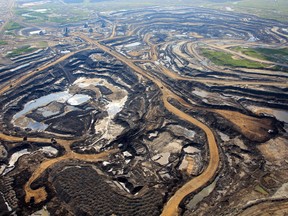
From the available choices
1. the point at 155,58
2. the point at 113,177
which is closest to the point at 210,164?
the point at 113,177

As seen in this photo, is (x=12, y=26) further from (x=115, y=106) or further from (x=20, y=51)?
(x=115, y=106)

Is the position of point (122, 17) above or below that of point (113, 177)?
above

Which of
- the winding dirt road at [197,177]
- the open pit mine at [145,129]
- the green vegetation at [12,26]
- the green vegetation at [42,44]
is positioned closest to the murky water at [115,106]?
the open pit mine at [145,129]

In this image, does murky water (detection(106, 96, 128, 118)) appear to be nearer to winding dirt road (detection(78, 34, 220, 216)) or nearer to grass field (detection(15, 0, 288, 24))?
winding dirt road (detection(78, 34, 220, 216))

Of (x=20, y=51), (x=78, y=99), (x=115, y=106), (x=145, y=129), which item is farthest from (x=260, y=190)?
(x=20, y=51)

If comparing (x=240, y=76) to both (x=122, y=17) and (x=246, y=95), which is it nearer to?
(x=246, y=95)

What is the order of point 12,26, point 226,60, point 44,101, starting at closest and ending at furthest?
point 44,101 → point 226,60 → point 12,26

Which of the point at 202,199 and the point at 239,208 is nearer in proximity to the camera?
the point at 239,208
